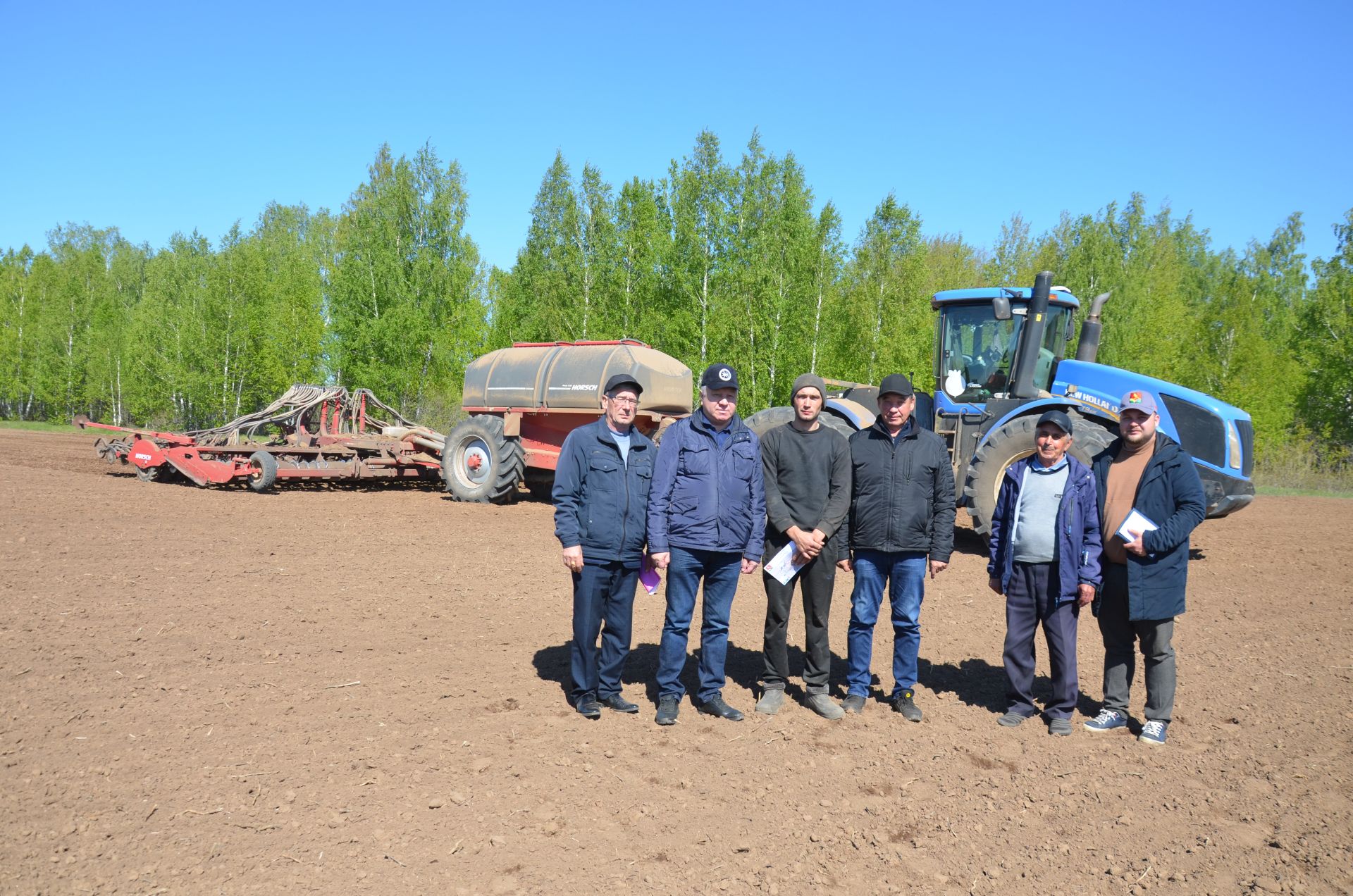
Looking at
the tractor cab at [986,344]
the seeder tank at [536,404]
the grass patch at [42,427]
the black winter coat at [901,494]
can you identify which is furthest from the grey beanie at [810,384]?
the grass patch at [42,427]

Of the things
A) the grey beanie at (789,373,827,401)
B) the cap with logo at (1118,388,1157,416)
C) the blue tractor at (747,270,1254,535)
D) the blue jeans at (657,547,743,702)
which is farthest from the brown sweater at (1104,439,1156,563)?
the blue tractor at (747,270,1254,535)

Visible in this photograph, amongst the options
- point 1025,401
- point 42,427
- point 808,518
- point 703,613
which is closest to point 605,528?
point 703,613

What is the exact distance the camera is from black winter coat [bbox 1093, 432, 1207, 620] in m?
4.45

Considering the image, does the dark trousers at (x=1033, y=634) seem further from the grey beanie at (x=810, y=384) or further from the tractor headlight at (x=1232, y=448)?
the tractor headlight at (x=1232, y=448)

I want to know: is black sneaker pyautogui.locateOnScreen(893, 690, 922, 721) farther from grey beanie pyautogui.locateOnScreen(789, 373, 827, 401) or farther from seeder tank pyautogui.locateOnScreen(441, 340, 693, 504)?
seeder tank pyautogui.locateOnScreen(441, 340, 693, 504)

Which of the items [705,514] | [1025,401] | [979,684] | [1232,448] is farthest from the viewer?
[1025,401]

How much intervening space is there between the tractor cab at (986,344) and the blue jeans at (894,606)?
544 cm

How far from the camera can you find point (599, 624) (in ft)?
15.8

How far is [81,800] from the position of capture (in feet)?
11.2

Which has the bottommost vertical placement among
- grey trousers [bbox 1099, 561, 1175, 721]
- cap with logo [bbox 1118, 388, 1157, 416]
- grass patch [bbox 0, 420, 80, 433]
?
grey trousers [bbox 1099, 561, 1175, 721]

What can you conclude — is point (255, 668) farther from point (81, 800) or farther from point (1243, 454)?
point (1243, 454)

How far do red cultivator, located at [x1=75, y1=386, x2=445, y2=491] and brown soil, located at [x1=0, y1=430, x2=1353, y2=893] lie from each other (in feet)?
18.9

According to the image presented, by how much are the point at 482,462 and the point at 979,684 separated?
8883 millimetres

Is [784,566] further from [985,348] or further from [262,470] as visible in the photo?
[262,470]
